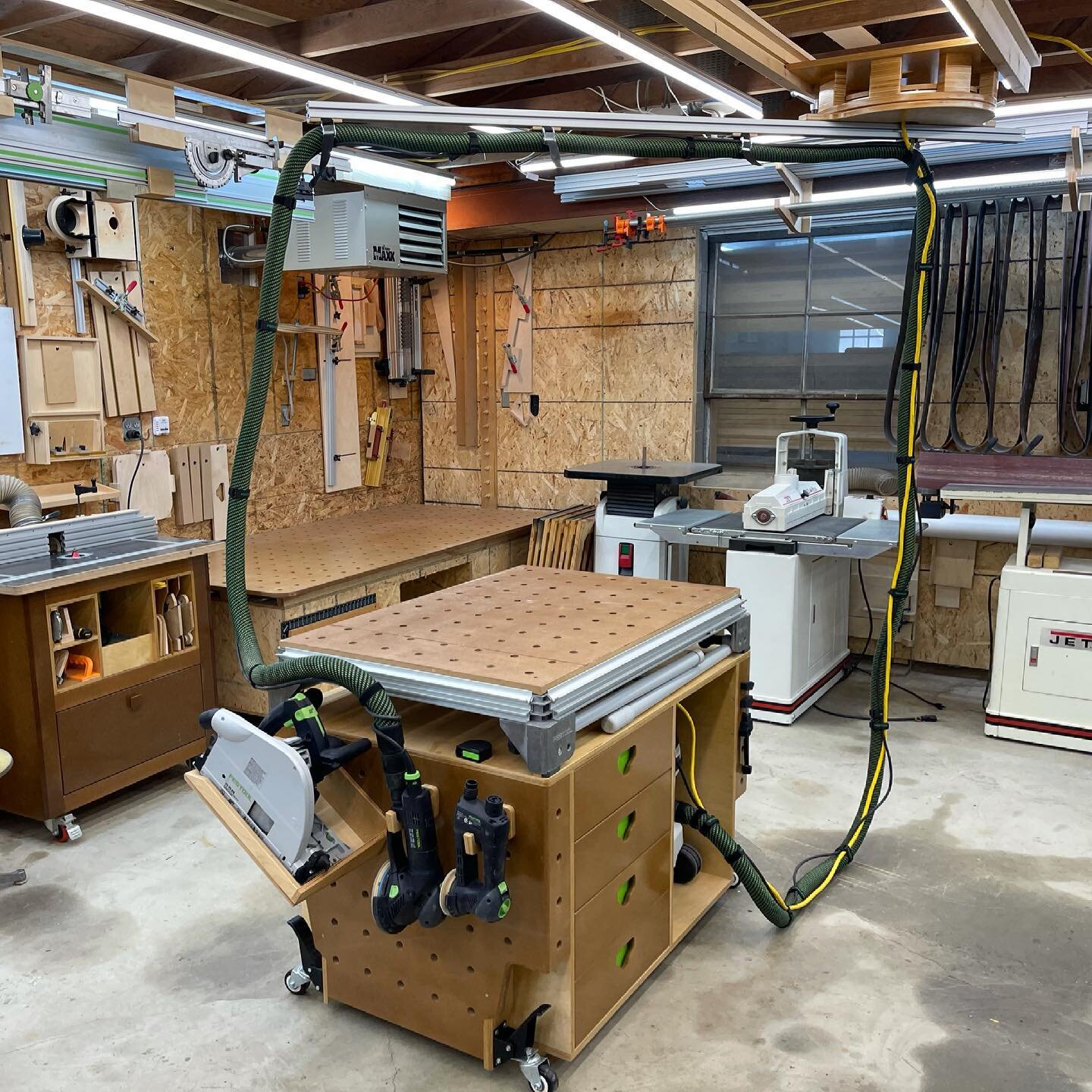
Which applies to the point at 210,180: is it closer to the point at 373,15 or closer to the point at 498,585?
the point at 373,15

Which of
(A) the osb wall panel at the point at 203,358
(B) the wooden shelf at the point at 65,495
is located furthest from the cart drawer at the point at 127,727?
(A) the osb wall panel at the point at 203,358

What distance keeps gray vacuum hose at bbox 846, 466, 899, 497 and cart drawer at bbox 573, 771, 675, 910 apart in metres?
2.90

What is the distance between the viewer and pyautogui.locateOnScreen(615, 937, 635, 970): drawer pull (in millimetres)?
2396

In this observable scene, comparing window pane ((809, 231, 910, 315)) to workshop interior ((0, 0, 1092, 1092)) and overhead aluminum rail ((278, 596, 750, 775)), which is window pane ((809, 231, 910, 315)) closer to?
workshop interior ((0, 0, 1092, 1092))

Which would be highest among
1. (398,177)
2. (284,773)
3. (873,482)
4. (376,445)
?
(398,177)

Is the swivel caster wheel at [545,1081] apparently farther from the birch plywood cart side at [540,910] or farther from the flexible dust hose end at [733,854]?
the flexible dust hose end at [733,854]

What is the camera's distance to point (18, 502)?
3.71m

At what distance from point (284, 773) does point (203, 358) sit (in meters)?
3.44

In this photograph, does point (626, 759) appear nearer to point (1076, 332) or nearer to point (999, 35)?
point (999, 35)

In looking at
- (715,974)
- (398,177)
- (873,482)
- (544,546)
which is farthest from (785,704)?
(398,177)

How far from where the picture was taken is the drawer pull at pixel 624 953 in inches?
94.3

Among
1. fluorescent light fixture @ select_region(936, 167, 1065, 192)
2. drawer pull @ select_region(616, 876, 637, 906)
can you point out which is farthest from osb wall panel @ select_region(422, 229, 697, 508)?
drawer pull @ select_region(616, 876, 637, 906)

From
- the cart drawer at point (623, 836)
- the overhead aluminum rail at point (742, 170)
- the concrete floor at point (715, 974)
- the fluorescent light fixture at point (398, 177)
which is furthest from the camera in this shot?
the overhead aluminum rail at point (742, 170)

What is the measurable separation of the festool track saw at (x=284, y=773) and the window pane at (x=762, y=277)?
4249 millimetres
